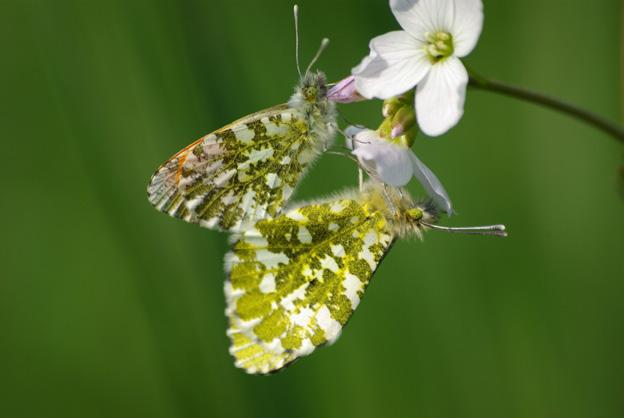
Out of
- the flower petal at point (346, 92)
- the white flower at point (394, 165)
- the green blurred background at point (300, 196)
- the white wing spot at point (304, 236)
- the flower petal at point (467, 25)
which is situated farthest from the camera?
the green blurred background at point (300, 196)

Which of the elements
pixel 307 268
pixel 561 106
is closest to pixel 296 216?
pixel 307 268

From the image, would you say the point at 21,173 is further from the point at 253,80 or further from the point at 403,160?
the point at 403,160

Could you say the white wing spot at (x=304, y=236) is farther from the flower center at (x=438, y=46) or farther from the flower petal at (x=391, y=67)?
the flower center at (x=438, y=46)

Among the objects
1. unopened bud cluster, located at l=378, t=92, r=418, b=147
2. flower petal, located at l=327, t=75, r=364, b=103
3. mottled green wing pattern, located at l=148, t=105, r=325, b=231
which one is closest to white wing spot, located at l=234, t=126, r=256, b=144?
mottled green wing pattern, located at l=148, t=105, r=325, b=231

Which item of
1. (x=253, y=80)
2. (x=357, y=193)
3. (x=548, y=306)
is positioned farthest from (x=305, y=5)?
(x=548, y=306)

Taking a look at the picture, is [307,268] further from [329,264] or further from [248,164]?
[248,164]

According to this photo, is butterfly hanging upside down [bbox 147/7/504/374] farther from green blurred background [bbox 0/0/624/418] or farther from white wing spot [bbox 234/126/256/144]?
green blurred background [bbox 0/0/624/418]

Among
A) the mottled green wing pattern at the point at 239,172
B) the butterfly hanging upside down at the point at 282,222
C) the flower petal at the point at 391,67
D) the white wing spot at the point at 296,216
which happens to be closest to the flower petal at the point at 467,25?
the flower petal at the point at 391,67
